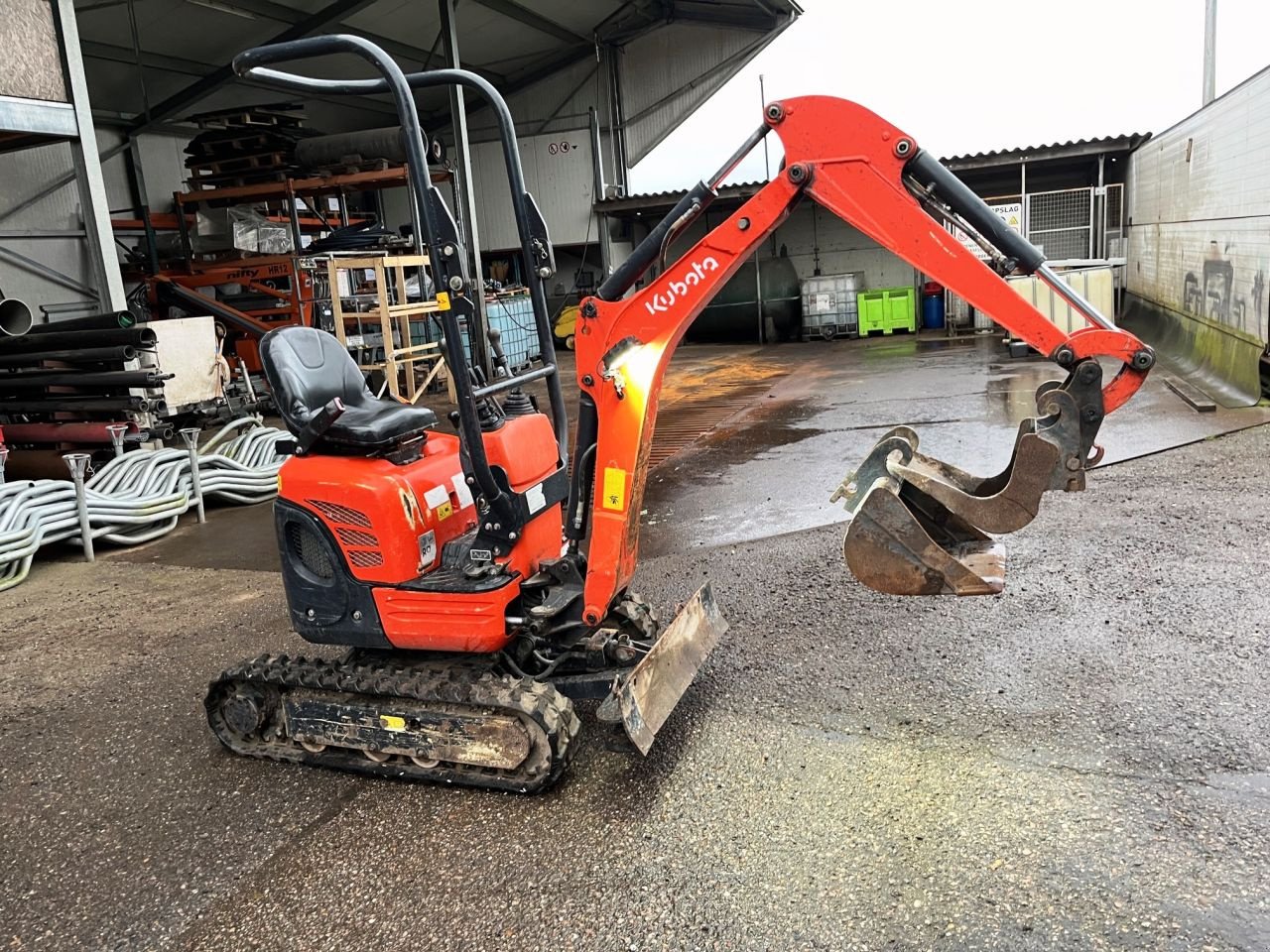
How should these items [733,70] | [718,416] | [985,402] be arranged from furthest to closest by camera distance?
1. [733,70]
2. [718,416]
3. [985,402]

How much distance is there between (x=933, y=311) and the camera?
67.7 feet

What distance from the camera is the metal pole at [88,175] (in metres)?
8.52

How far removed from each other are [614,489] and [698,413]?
854 centimetres

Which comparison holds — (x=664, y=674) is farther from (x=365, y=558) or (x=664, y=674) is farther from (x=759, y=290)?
(x=759, y=290)

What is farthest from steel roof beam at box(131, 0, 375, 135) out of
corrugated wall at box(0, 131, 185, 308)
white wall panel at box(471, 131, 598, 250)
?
white wall panel at box(471, 131, 598, 250)

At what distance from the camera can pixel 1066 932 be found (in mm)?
2658

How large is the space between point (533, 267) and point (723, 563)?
2.75 metres

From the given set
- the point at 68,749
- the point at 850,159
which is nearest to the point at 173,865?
the point at 68,749

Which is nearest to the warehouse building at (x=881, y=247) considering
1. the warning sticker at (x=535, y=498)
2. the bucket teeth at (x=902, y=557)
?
the warning sticker at (x=535, y=498)

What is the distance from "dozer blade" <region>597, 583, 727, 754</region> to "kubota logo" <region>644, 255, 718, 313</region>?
1.29 meters

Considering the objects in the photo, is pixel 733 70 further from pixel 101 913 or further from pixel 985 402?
pixel 101 913

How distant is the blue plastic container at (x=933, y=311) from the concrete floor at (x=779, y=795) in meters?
15.2

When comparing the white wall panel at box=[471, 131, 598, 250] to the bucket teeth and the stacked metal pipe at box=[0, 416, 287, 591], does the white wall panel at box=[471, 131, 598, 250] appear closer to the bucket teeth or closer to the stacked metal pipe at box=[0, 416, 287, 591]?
the stacked metal pipe at box=[0, 416, 287, 591]

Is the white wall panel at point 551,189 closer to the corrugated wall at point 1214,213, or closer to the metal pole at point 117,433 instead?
the corrugated wall at point 1214,213
